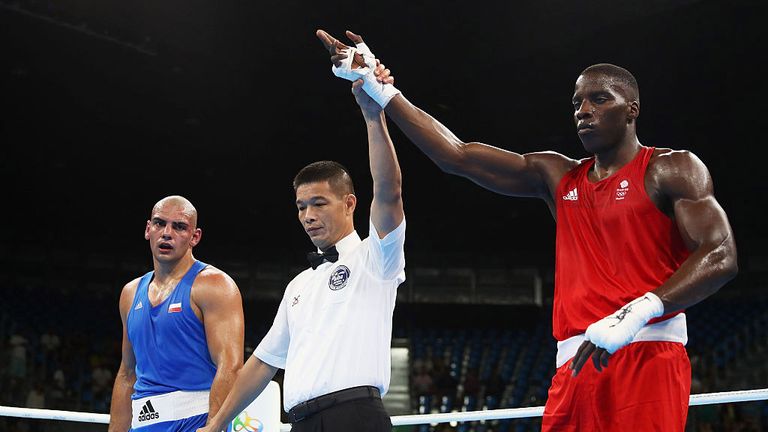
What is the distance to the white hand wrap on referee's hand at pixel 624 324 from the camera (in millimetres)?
2021

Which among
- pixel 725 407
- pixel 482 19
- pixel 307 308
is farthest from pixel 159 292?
pixel 725 407

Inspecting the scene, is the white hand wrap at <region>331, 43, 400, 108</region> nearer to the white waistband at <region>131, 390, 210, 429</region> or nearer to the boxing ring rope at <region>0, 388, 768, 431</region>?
the boxing ring rope at <region>0, 388, 768, 431</region>

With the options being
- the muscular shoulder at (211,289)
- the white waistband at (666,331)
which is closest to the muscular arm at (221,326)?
the muscular shoulder at (211,289)

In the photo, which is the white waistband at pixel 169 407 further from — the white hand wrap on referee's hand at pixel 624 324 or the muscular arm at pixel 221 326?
the white hand wrap on referee's hand at pixel 624 324

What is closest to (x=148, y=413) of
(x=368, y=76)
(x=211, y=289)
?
(x=211, y=289)

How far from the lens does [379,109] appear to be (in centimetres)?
281

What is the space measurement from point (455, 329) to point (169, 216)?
14254 mm

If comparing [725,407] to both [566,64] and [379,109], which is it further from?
[379,109]

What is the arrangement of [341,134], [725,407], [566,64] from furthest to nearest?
[341,134], [566,64], [725,407]

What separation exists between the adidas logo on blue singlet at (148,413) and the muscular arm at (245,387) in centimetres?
73

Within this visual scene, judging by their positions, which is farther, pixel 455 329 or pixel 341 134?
pixel 455 329

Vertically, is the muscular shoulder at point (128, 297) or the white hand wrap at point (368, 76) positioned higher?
the white hand wrap at point (368, 76)

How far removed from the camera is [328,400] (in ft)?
9.03

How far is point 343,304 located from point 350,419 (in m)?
0.41
